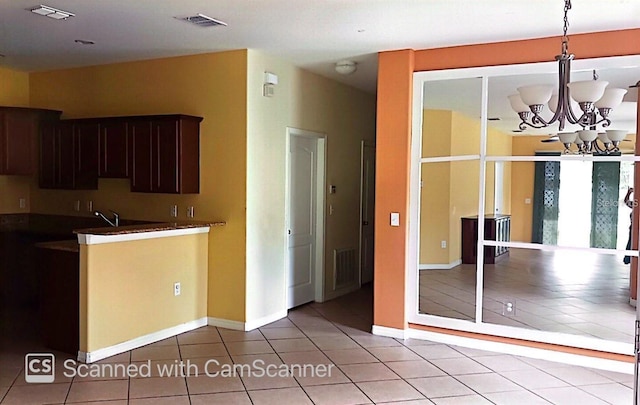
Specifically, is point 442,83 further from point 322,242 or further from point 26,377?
point 26,377

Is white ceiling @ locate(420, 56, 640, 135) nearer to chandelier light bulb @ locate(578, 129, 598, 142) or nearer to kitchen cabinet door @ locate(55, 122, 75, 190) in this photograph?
chandelier light bulb @ locate(578, 129, 598, 142)

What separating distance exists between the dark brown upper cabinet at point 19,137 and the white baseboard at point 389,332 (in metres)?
4.22

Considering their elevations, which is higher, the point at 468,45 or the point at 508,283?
the point at 468,45

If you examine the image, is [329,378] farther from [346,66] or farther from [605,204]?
[346,66]

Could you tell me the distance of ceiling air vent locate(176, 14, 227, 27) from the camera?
4.07m

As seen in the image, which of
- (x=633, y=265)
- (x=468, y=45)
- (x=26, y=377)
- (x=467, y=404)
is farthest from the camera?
(x=468, y=45)

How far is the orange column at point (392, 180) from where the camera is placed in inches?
197

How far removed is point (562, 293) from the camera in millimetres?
4695

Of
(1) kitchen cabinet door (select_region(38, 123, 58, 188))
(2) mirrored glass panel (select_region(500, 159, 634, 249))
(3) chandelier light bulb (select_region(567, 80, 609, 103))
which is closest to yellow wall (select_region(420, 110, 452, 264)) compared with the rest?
(2) mirrored glass panel (select_region(500, 159, 634, 249))

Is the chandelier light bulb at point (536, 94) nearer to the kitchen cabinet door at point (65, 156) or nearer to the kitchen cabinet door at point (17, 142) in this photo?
the kitchen cabinet door at point (65, 156)

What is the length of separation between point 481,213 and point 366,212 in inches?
105

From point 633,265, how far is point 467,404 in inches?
71.9

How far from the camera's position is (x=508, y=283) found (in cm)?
486

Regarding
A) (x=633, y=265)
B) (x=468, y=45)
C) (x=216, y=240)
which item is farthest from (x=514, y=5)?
(x=216, y=240)
